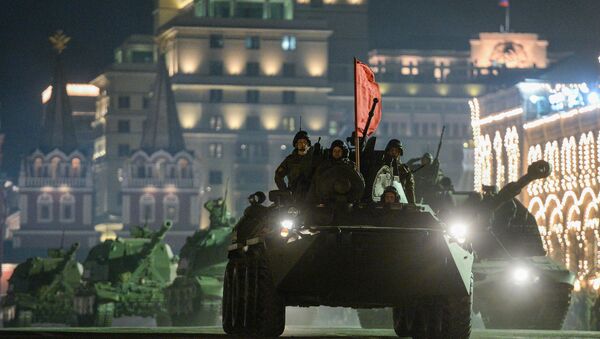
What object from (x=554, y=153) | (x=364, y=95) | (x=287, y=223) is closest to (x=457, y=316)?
(x=287, y=223)

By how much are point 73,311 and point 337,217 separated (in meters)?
65.2

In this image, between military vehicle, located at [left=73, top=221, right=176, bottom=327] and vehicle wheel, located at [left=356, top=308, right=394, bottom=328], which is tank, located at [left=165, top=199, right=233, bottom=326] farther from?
vehicle wheel, located at [left=356, top=308, right=394, bottom=328]

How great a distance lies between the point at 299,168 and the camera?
25.2 meters

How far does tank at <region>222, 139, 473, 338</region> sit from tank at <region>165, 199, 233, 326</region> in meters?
40.2

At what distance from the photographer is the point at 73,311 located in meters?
87.1

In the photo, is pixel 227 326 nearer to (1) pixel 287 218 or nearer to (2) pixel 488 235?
(1) pixel 287 218

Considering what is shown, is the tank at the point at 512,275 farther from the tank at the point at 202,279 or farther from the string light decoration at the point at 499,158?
the string light decoration at the point at 499,158

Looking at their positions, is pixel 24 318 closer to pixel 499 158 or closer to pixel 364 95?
pixel 499 158

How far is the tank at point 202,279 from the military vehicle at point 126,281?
11.3 metres

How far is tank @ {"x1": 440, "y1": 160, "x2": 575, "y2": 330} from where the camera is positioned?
127 ft

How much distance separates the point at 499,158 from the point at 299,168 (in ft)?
294

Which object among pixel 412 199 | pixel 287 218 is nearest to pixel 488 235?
pixel 412 199

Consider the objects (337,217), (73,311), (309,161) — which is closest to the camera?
(337,217)

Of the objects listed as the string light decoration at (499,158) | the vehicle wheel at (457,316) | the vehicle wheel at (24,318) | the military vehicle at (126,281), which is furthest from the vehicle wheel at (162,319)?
the vehicle wheel at (457,316)
